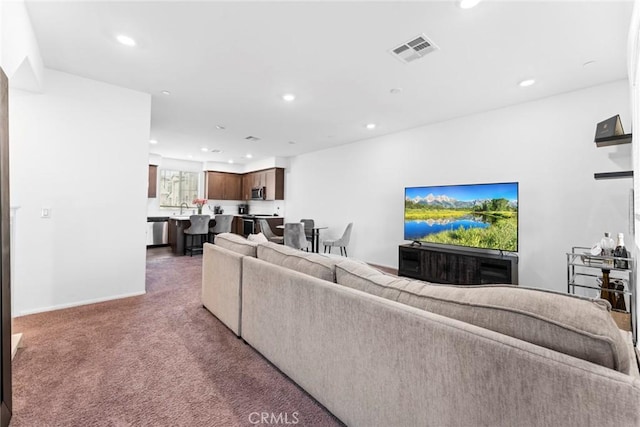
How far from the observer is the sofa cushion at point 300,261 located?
1.66 m

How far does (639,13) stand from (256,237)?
10.3 ft

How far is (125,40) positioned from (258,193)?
593 cm

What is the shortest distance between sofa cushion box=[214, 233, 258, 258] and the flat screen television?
2.95 m

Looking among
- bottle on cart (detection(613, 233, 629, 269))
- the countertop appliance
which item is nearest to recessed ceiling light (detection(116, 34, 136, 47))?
bottle on cart (detection(613, 233, 629, 269))

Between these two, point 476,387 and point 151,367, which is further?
point 151,367

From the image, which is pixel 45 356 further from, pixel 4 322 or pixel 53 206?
pixel 53 206

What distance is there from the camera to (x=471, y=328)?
96cm

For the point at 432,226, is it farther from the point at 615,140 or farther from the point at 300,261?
the point at 300,261

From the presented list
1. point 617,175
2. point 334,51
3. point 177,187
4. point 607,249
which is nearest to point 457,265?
point 607,249

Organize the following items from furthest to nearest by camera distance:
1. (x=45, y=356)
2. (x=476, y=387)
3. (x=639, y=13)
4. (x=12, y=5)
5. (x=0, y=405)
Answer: (x=45, y=356)
(x=12, y=5)
(x=639, y=13)
(x=0, y=405)
(x=476, y=387)

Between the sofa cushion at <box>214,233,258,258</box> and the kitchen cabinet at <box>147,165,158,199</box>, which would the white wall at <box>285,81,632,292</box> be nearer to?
the sofa cushion at <box>214,233,258,258</box>

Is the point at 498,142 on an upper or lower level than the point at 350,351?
upper

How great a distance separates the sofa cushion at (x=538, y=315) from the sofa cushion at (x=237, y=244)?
1476 millimetres

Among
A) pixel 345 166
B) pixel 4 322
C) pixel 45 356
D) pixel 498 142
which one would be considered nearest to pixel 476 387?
pixel 4 322
